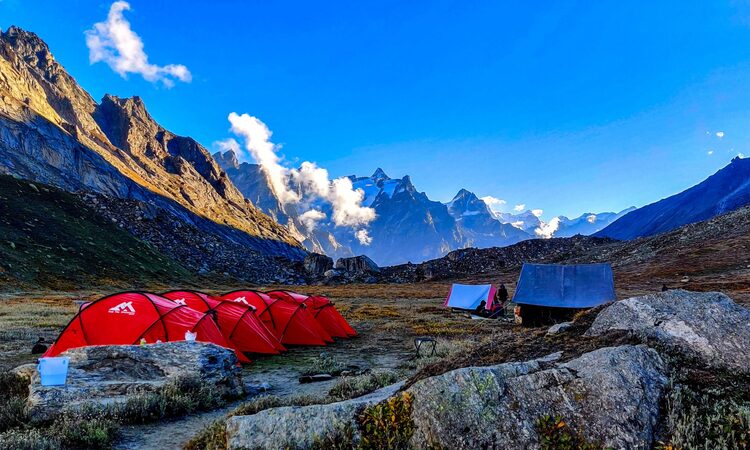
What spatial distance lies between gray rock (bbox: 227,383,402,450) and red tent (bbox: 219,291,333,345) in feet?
40.9

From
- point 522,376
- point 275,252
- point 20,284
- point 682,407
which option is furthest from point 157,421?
point 275,252

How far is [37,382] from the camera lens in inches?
313

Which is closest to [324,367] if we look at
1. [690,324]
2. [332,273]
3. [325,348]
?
[325,348]

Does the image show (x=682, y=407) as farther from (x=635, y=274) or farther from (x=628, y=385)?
(x=635, y=274)

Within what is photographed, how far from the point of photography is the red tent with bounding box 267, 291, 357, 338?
65.5ft

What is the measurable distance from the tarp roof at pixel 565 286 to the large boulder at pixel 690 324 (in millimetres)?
18197

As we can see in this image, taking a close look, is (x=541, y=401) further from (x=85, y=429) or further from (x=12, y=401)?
(x=12, y=401)

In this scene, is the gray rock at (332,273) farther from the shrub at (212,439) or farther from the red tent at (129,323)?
the shrub at (212,439)

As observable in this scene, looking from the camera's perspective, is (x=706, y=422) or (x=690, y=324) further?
(x=690, y=324)

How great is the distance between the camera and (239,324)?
15656 mm

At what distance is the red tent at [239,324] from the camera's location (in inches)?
606

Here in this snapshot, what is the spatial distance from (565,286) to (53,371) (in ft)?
79.4

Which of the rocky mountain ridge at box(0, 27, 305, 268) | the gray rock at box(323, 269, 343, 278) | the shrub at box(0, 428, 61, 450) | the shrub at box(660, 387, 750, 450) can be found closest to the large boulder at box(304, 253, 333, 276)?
the gray rock at box(323, 269, 343, 278)

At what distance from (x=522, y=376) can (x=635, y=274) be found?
60052mm
